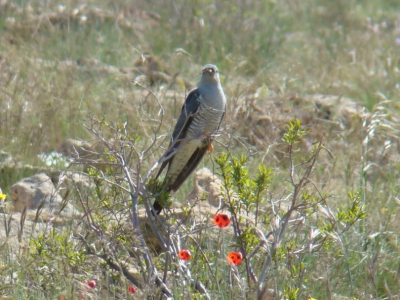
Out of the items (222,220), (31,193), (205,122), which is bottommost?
(31,193)

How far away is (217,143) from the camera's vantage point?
5.77 m

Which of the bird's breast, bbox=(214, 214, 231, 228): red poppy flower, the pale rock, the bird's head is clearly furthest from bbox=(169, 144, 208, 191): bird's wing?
bbox=(214, 214, 231, 228): red poppy flower

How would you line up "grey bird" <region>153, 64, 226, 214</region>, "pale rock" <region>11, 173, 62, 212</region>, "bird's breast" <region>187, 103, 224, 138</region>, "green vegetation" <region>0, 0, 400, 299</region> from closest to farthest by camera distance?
"green vegetation" <region>0, 0, 400, 299</region> < "pale rock" <region>11, 173, 62, 212</region> < "grey bird" <region>153, 64, 226, 214</region> < "bird's breast" <region>187, 103, 224, 138</region>

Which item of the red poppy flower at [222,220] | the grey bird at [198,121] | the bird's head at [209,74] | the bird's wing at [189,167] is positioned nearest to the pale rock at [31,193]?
the bird's wing at [189,167]

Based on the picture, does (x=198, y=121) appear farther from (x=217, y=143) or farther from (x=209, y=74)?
(x=217, y=143)

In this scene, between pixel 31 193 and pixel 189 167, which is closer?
pixel 31 193

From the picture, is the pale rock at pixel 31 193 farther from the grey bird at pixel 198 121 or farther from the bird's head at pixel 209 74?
the bird's head at pixel 209 74

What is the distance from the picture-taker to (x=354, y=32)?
1069cm

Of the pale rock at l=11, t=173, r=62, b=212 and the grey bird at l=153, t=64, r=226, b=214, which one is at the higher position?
the grey bird at l=153, t=64, r=226, b=214

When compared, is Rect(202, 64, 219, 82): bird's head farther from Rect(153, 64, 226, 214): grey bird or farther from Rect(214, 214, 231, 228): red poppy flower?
Rect(214, 214, 231, 228): red poppy flower

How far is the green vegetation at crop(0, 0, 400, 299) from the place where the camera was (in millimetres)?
3062

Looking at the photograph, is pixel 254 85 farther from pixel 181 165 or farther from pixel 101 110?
pixel 181 165

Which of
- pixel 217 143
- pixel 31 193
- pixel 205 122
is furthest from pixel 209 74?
pixel 31 193

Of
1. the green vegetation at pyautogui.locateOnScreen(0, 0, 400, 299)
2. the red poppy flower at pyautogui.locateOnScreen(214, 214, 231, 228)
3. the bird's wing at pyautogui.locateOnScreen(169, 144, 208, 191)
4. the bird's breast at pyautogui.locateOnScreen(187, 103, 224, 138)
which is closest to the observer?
the red poppy flower at pyautogui.locateOnScreen(214, 214, 231, 228)
